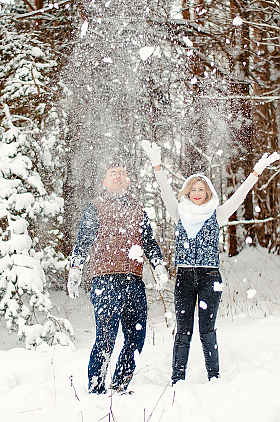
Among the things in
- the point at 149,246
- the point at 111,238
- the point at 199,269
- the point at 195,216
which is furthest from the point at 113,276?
the point at 195,216

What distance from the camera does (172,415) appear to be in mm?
2102

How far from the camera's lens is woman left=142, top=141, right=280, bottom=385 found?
9.63 feet

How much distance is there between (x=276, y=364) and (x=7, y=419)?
222 centimetres

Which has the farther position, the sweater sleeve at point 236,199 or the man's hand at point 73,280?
the sweater sleeve at point 236,199

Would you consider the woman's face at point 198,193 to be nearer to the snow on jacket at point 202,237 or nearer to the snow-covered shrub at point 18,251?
the snow on jacket at point 202,237

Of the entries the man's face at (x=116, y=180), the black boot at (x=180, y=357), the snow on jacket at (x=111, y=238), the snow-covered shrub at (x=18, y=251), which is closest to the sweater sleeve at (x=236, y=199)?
the snow on jacket at (x=111, y=238)

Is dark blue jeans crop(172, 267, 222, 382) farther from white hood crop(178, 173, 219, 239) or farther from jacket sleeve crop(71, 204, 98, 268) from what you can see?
jacket sleeve crop(71, 204, 98, 268)

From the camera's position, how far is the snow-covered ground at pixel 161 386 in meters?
2.12

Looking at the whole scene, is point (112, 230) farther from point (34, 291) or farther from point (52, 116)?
point (52, 116)

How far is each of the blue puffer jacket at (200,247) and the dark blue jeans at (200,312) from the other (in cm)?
Result: 6

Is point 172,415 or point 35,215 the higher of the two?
point 35,215

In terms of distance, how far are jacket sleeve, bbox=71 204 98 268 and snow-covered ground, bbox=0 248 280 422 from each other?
0.81m

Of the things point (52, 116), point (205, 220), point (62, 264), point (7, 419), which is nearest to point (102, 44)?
point (52, 116)

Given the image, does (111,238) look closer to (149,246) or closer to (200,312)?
(149,246)
